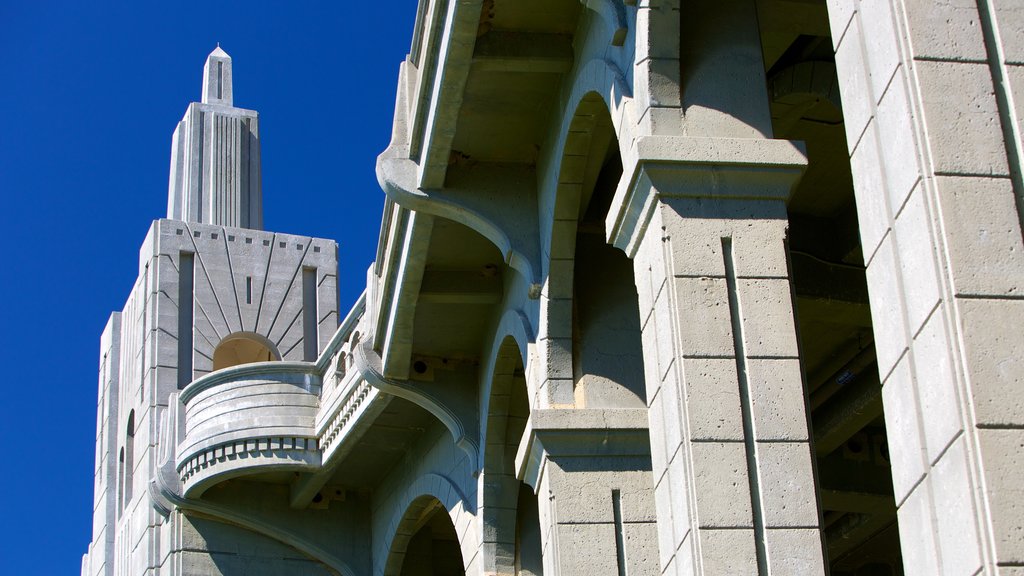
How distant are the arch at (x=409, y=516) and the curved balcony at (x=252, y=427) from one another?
1.40 m

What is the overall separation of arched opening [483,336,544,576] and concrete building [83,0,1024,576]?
0.04m

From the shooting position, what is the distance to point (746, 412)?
9.55 meters

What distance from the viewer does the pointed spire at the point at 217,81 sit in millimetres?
31330

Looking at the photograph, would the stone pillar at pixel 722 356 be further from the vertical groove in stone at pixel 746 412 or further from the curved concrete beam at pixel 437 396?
the curved concrete beam at pixel 437 396

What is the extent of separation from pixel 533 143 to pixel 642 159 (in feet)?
19.0

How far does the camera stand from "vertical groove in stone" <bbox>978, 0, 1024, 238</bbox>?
6398mm

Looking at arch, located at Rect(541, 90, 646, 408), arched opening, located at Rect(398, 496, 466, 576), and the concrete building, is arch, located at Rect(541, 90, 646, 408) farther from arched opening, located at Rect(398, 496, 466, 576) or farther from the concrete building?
arched opening, located at Rect(398, 496, 466, 576)

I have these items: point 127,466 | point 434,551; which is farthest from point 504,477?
point 127,466

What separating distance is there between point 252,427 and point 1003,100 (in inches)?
658

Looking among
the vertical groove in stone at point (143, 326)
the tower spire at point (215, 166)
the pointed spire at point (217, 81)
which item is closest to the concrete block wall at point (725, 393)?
the vertical groove in stone at point (143, 326)

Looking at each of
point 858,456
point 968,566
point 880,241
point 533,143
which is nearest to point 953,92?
point 880,241

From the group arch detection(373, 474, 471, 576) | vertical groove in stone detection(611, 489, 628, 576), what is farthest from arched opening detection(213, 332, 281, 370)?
vertical groove in stone detection(611, 489, 628, 576)

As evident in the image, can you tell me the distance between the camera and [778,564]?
9109 mm

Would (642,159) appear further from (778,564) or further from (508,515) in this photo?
(508,515)
